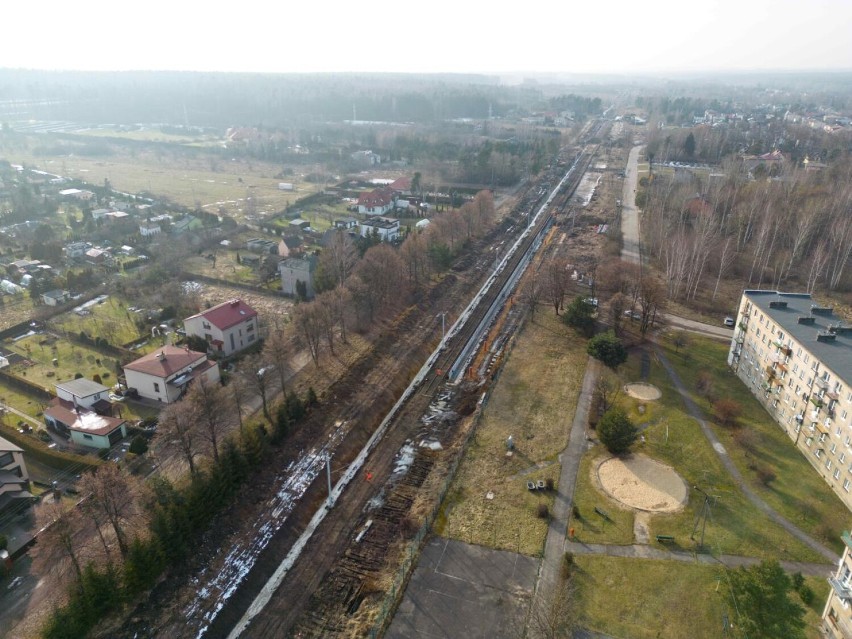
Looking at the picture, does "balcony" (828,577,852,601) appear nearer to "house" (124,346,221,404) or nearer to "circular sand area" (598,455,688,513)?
"circular sand area" (598,455,688,513)

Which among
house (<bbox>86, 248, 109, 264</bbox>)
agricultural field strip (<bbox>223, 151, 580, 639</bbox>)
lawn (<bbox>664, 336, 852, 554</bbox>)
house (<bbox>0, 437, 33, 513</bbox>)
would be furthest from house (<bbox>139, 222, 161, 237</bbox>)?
lawn (<bbox>664, 336, 852, 554</bbox>)

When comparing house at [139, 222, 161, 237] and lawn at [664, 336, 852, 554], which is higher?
house at [139, 222, 161, 237]

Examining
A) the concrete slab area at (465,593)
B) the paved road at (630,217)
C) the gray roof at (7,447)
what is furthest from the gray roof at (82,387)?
the paved road at (630,217)

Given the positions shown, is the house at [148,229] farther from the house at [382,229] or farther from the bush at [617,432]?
the bush at [617,432]

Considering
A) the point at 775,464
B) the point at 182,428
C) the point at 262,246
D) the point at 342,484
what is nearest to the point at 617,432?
the point at 775,464

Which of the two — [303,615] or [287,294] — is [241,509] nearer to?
[303,615]
